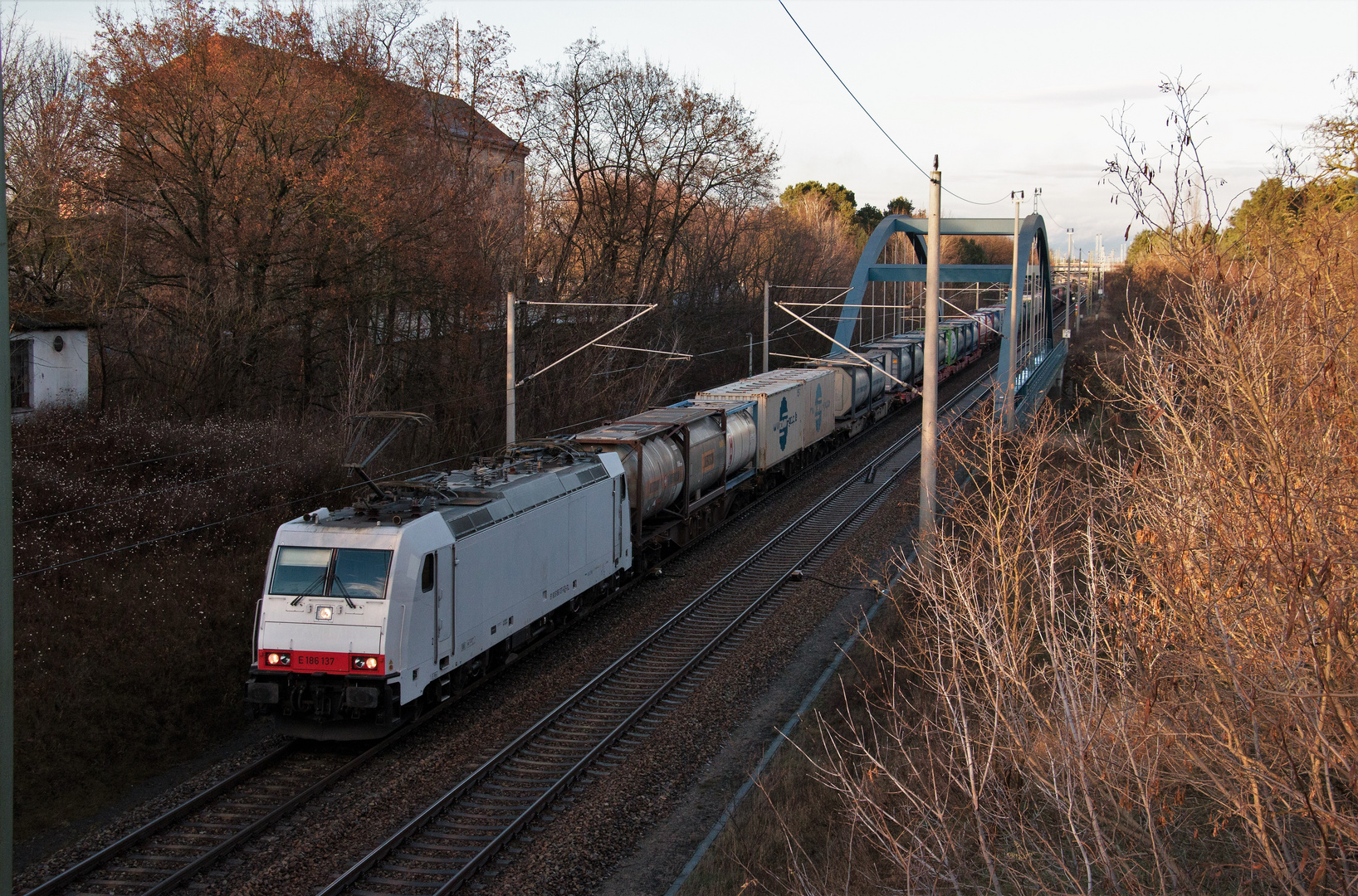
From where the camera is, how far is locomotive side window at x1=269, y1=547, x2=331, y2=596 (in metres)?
11.7

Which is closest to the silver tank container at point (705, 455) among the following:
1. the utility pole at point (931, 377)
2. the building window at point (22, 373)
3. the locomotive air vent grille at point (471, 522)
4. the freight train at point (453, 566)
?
the freight train at point (453, 566)

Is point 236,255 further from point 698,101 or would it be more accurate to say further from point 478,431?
point 698,101

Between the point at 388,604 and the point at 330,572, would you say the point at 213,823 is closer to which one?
the point at 388,604

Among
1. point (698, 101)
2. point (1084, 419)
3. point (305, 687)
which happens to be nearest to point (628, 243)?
point (698, 101)

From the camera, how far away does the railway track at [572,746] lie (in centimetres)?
942

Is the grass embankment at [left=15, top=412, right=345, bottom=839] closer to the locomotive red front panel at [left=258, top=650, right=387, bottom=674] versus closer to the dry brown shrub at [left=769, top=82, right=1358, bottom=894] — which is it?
the locomotive red front panel at [left=258, top=650, right=387, bottom=674]

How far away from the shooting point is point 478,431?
96.3ft

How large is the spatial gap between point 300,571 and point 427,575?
1.51m

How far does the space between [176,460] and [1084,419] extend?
4081 cm

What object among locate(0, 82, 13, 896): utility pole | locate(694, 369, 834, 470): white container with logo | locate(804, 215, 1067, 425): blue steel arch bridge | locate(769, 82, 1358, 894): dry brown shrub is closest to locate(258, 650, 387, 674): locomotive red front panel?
locate(0, 82, 13, 896): utility pole

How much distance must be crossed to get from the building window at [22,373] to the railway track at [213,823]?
12.8 metres

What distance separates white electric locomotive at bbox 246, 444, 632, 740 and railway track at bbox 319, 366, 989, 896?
1414mm

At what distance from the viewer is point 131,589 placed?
15.5 meters

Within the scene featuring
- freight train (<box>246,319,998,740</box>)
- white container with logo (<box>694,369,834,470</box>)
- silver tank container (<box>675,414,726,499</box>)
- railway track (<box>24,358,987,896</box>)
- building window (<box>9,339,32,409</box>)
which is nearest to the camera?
railway track (<box>24,358,987,896</box>)
